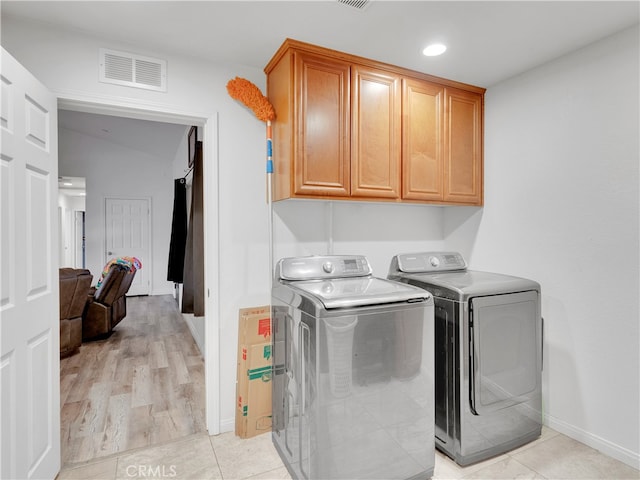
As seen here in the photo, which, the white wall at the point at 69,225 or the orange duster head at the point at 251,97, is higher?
the orange duster head at the point at 251,97

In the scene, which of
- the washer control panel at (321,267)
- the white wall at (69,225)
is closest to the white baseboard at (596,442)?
the washer control panel at (321,267)

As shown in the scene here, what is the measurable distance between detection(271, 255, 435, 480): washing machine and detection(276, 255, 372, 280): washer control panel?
0.17 m

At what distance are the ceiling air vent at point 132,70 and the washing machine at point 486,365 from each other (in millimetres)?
2031

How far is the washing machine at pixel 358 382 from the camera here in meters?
1.64

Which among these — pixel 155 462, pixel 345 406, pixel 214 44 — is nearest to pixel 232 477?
pixel 155 462

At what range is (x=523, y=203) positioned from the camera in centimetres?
247

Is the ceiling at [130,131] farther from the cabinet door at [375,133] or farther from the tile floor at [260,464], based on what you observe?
the tile floor at [260,464]

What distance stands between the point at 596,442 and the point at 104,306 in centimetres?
489

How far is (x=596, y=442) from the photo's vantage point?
6.84ft

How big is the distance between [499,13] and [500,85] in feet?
3.11

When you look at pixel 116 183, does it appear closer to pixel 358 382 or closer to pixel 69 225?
pixel 69 225

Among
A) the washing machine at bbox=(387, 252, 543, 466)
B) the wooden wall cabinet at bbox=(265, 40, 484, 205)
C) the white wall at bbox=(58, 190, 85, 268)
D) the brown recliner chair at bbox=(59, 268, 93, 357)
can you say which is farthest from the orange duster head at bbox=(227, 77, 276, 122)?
the white wall at bbox=(58, 190, 85, 268)

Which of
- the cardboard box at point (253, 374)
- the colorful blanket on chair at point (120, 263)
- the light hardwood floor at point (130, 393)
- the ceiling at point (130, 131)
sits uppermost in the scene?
the ceiling at point (130, 131)

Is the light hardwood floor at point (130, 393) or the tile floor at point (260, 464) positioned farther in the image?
the light hardwood floor at point (130, 393)
